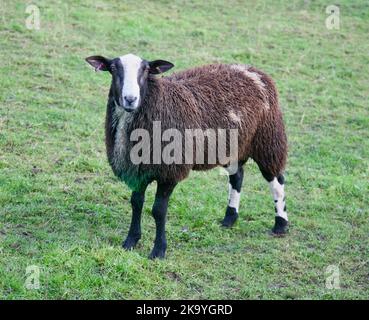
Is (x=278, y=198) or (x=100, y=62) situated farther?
(x=278, y=198)

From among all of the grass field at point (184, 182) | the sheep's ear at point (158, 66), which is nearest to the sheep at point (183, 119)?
the sheep's ear at point (158, 66)

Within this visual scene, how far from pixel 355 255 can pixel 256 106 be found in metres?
2.04

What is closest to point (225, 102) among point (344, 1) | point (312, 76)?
point (312, 76)

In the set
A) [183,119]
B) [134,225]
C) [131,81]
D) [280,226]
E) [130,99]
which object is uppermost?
[131,81]

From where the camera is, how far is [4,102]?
1109 cm

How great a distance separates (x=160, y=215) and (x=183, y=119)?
41.1 inches

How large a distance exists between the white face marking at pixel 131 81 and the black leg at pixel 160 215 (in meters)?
1.03

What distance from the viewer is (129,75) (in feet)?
22.4

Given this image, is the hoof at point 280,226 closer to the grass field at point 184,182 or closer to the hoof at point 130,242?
the grass field at point 184,182

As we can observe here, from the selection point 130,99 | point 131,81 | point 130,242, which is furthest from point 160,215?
point 131,81

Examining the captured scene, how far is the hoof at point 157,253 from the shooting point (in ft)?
23.6

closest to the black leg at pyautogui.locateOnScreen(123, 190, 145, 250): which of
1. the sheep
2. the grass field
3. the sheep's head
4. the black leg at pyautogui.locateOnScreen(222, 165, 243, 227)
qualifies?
the sheep

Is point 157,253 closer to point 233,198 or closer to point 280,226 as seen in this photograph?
point 233,198

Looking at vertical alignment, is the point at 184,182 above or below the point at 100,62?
below
